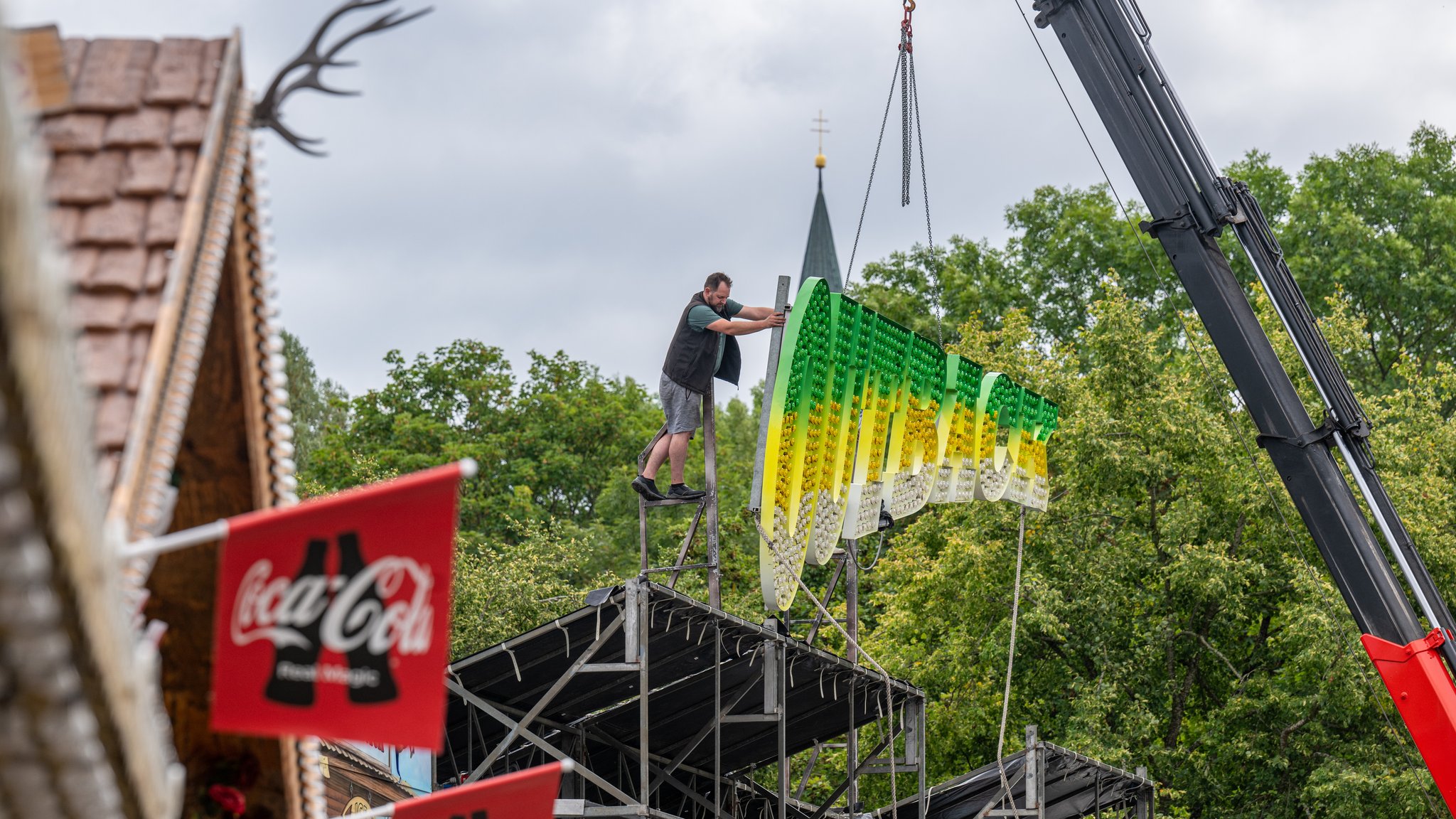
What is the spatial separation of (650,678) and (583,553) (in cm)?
2690

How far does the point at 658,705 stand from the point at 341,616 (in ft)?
32.2

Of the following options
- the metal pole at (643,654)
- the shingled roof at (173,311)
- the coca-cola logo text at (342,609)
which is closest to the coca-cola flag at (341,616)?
the coca-cola logo text at (342,609)

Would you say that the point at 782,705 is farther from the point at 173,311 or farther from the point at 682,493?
the point at 173,311

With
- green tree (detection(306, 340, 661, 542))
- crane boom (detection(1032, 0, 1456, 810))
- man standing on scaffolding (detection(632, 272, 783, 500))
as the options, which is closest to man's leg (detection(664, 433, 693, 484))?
man standing on scaffolding (detection(632, 272, 783, 500))

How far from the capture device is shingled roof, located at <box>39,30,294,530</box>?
14.3 ft

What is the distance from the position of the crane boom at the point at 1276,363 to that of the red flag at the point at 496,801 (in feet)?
25.7

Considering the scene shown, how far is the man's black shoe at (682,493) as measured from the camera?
12344 mm

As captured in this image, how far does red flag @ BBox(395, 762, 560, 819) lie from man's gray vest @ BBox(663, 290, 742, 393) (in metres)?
4.98

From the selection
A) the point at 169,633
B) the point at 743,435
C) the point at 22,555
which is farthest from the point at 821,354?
the point at 743,435

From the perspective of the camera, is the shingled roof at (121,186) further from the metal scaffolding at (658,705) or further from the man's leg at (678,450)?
the man's leg at (678,450)

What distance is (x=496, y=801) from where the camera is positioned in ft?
24.8

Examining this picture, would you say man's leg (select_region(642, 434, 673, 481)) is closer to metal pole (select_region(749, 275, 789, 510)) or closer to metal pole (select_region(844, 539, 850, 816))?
metal pole (select_region(749, 275, 789, 510))

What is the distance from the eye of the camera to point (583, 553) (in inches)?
1578

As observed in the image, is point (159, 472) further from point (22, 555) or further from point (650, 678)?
point (650, 678)
